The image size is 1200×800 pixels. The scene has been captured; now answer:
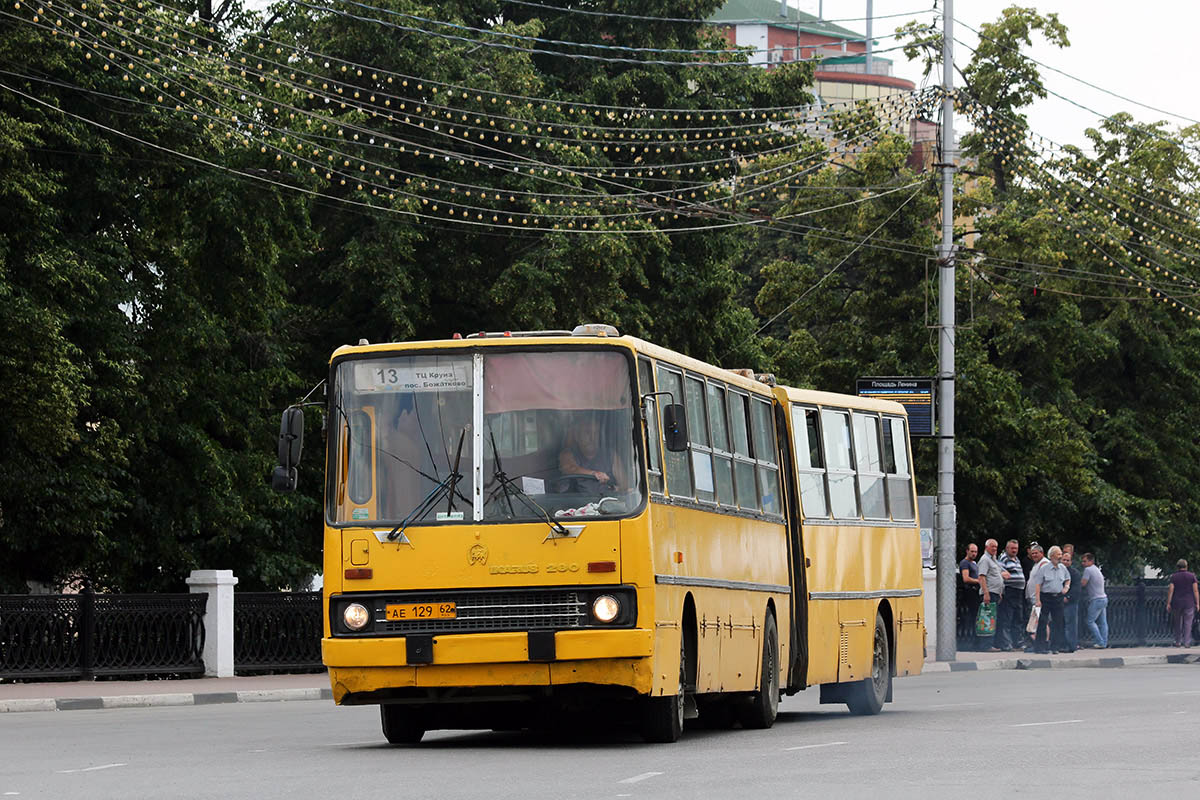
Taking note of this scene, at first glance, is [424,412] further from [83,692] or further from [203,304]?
[203,304]

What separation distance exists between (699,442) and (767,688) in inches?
111

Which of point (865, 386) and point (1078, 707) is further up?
point (865, 386)

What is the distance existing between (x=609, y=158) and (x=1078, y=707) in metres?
21.4

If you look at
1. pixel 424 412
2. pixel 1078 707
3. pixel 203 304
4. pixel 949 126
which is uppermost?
pixel 949 126

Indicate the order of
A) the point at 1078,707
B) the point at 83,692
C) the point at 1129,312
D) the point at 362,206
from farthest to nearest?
the point at 1129,312, the point at 362,206, the point at 83,692, the point at 1078,707

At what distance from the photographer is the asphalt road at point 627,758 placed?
12578 millimetres

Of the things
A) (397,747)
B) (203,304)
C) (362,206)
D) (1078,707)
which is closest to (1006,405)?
(362,206)

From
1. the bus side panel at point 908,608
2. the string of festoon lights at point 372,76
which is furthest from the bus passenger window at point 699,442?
the string of festoon lights at point 372,76

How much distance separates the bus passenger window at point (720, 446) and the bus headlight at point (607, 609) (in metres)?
2.57

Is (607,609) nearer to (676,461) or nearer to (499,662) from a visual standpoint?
(499,662)

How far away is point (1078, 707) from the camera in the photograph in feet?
72.4

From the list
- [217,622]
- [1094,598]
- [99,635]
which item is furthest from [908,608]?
[1094,598]

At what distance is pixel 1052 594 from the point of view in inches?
A: 1527

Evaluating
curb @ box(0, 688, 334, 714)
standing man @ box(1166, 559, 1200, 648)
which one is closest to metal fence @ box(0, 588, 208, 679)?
curb @ box(0, 688, 334, 714)
